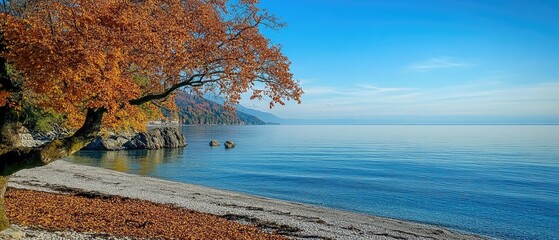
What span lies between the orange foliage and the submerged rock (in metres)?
75.0

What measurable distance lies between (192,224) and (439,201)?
27016mm

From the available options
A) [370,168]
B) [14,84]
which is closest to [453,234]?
[14,84]

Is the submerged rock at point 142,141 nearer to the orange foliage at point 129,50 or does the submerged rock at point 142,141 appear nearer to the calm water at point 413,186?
the calm water at point 413,186

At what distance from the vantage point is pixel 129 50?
1027 centimetres

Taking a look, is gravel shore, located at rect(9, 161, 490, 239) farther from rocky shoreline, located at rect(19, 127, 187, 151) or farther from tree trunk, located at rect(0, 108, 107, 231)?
rocky shoreline, located at rect(19, 127, 187, 151)

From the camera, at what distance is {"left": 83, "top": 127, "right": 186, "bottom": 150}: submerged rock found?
3152 inches

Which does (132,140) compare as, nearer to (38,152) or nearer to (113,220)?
(113,220)

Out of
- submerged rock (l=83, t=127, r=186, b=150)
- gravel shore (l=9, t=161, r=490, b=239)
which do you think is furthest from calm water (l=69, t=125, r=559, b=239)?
submerged rock (l=83, t=127, r=186, b=150)

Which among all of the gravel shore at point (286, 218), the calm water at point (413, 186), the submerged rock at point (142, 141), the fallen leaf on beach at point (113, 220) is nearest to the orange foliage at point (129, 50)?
the fallen leaf on beach at point (113, 220)

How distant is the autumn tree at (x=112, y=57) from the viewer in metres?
9.25

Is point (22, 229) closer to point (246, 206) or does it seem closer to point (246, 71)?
point (246, 71)

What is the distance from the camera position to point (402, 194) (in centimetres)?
3788

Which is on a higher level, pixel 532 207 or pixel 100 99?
pixel 100 99

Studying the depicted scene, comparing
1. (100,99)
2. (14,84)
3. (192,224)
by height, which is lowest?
(192,224)
